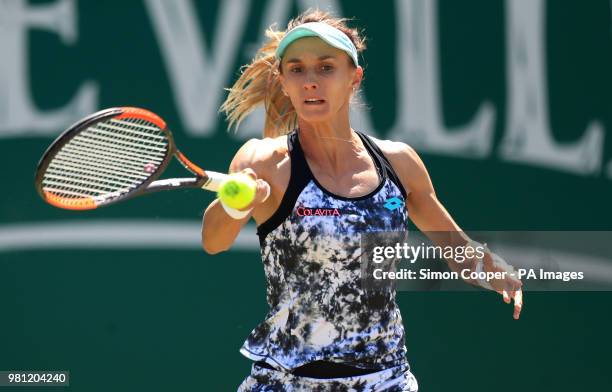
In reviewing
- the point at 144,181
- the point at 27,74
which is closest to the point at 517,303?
the point at 144,181

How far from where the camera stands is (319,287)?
325 centimetres

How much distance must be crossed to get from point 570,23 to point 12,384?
2829 mm

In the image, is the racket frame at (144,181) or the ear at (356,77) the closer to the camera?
the racket frame at (144,181)

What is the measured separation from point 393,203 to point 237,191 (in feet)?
1.98

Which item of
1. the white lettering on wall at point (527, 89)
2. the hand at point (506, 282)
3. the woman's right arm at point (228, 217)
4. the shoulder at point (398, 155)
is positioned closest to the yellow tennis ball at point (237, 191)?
the woman's right arm at point (228, 217)

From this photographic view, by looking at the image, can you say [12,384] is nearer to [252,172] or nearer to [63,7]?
[63,7]

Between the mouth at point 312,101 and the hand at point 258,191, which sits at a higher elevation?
the mouth at point 312,101

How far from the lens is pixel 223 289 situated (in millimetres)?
4879

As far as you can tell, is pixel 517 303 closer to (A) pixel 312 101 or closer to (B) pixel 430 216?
(B) pixel 430 216

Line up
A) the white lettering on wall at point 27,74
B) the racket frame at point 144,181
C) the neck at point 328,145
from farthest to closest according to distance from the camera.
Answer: the white lettering on wall at point 27,74, the neck at point 328,145, the racket frame at point 144,181

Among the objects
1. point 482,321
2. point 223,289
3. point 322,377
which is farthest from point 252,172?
point 482,321

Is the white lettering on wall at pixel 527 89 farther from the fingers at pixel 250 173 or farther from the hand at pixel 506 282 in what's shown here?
the fingers at pixel 250 173

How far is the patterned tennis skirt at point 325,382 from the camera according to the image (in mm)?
3225

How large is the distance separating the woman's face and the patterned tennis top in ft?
0.68
